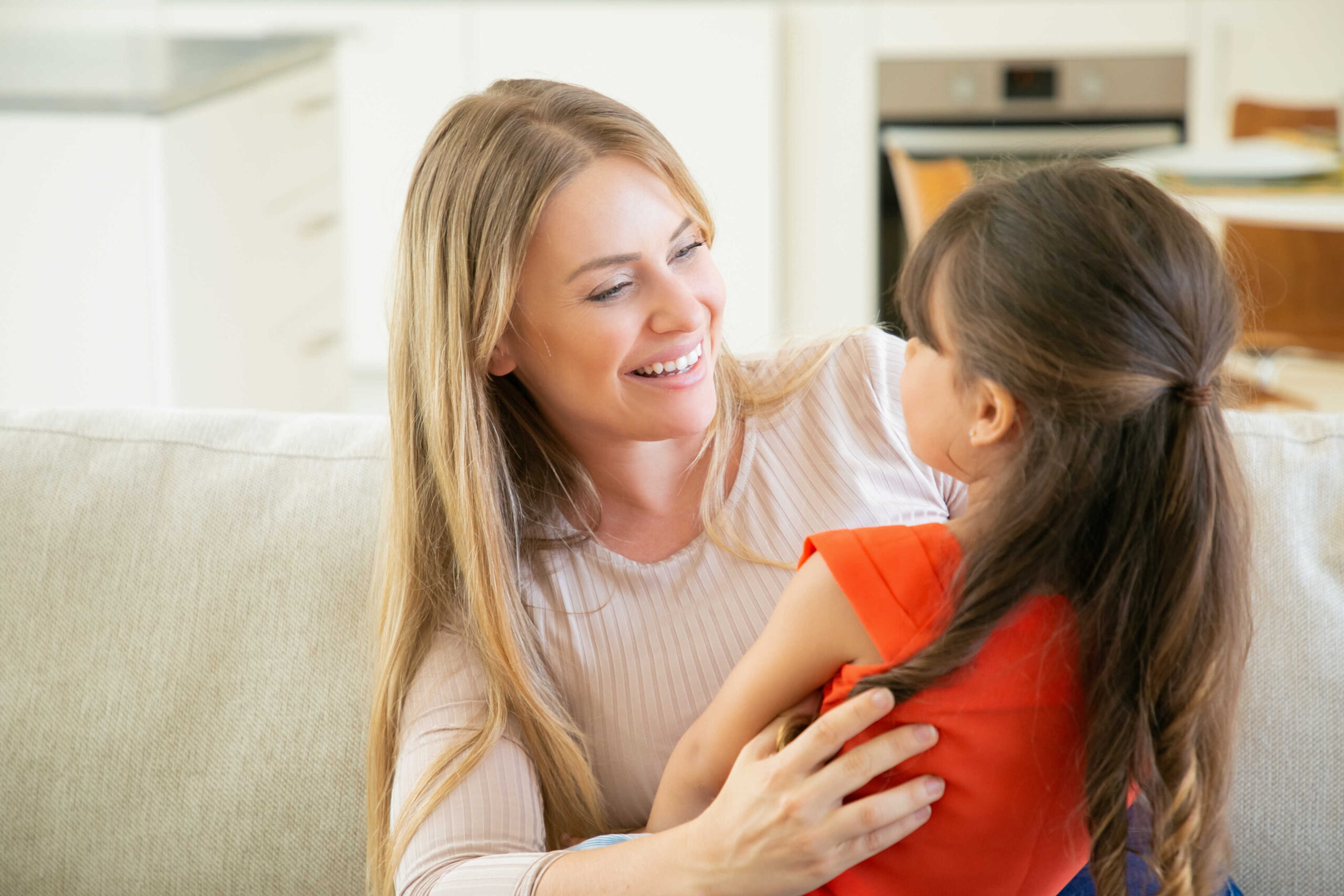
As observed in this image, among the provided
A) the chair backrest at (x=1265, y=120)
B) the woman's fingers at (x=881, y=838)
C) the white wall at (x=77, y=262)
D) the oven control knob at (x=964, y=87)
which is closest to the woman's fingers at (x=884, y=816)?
the woman's fingers at (x=881, y=838)

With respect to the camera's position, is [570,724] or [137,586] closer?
[570,724]

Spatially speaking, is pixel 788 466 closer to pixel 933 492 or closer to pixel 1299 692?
pixel 933 492

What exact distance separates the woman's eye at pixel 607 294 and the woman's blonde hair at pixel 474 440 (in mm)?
75

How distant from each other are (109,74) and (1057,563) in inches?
115

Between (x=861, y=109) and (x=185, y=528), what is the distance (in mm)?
3545

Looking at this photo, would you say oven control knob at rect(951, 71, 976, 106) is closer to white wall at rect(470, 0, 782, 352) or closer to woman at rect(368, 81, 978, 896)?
white wall at rect(470, 0, 782, 352)

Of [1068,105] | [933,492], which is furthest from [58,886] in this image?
[1068,105]

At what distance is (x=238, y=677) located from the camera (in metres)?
1.31

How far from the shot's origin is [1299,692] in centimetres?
121

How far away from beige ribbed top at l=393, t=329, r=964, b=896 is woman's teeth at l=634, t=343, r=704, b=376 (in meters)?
0.14

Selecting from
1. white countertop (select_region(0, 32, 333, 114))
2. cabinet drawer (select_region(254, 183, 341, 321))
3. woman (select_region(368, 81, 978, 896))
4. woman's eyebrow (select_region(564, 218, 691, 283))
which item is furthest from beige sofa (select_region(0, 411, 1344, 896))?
cabinet drawer (select_region(254, 183, 341, 321))

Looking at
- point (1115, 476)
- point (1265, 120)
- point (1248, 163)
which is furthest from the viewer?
point (1265, 120)

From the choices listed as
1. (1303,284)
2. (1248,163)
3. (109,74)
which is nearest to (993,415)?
(1248,163)

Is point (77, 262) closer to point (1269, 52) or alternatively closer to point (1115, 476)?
point (1115, 476)
